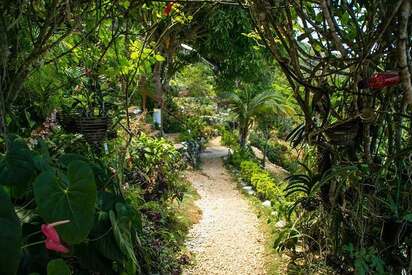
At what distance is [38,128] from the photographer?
2.72 m

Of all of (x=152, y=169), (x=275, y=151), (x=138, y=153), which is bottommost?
(x=275, y=151)

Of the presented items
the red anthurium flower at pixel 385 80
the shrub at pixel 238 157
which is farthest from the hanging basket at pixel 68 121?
the shrub at pixel 238 157

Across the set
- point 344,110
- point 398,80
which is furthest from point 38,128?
point 398,80

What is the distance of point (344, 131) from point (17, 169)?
4.81 ft

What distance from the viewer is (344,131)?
1.94 m

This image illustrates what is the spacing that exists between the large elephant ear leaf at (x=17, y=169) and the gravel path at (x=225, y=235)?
7.46 feet

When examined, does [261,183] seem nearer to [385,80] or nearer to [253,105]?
[253,105]

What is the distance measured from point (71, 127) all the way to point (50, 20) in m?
0.98

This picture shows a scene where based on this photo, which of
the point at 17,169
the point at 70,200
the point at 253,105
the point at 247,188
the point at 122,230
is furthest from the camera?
the point at 253,105

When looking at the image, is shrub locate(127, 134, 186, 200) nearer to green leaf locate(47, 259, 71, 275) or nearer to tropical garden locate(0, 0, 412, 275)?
tropical garden locate(0, 0, 412, 275)

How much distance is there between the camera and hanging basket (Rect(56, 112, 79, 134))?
2759 millimetres

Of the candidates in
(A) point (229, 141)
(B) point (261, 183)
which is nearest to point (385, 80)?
(B) point (261, 183)

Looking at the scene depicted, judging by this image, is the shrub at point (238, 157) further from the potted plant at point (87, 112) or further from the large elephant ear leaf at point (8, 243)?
the large elephant ear leaf at point (8, 243)

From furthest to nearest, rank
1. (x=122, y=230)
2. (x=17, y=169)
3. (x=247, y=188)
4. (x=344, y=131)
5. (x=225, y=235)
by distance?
1. (x=247, y=188)
2. (x=225, y=235)
3. (x=344, y=131)
4. (x=122, y=230)
5. (x=17, y=169)
